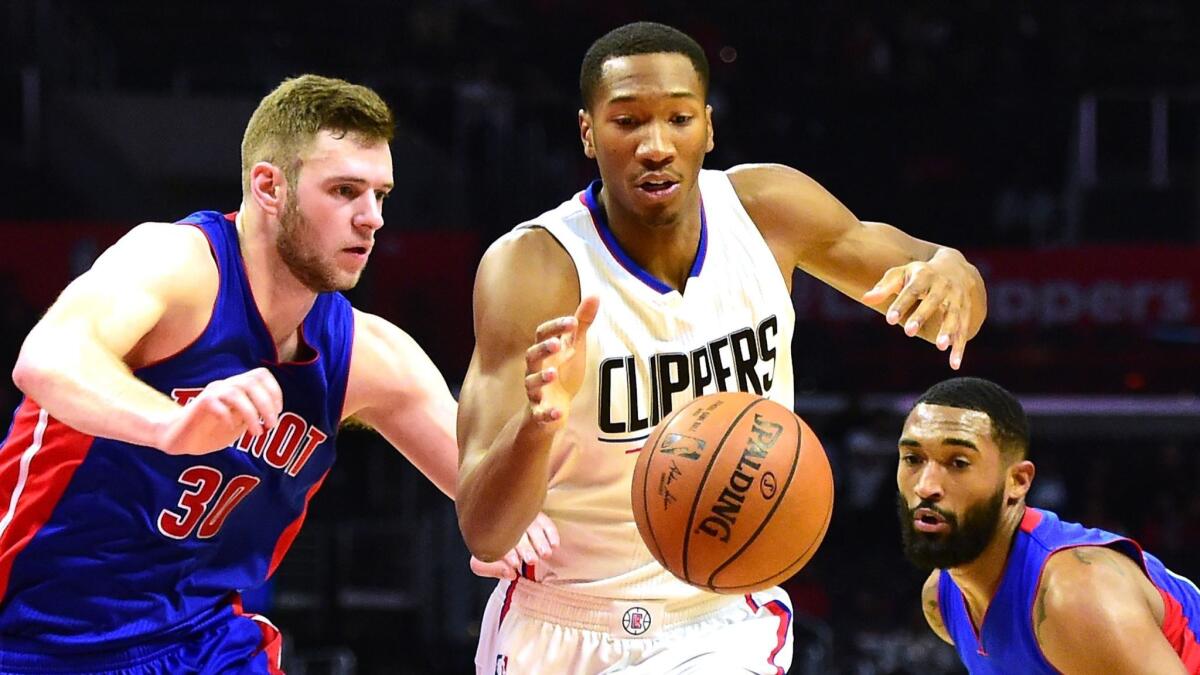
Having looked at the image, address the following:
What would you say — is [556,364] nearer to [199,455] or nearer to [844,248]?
[199,455]

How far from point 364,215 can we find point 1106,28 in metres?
8.13

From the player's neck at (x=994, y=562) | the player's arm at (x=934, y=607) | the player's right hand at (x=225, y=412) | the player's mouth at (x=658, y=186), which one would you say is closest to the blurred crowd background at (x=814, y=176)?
the player's arm at (x=934, y=607)

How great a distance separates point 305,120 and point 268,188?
6.4 inches

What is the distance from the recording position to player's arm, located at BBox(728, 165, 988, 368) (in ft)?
11.3

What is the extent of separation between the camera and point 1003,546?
12.6 feet

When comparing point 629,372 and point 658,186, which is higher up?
point 658,186

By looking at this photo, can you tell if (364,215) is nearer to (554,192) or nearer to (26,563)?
(26,563)

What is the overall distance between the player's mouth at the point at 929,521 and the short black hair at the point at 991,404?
236 mm

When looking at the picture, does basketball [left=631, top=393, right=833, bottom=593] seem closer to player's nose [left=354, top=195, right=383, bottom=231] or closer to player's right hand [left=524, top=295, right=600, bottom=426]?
player's right hand [left=524, top=295, right=600, bottom=426]

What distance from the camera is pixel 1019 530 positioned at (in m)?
3.86

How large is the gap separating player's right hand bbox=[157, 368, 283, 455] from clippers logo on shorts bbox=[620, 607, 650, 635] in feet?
3.80

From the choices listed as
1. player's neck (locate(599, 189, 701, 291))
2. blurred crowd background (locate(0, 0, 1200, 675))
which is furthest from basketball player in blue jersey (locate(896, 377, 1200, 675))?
blurred crowd background (locate(0, 0, 1200, 675))

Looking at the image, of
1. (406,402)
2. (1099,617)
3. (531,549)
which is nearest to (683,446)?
(531,549)

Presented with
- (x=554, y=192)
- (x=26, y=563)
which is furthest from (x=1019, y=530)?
(x=554, y=192)
